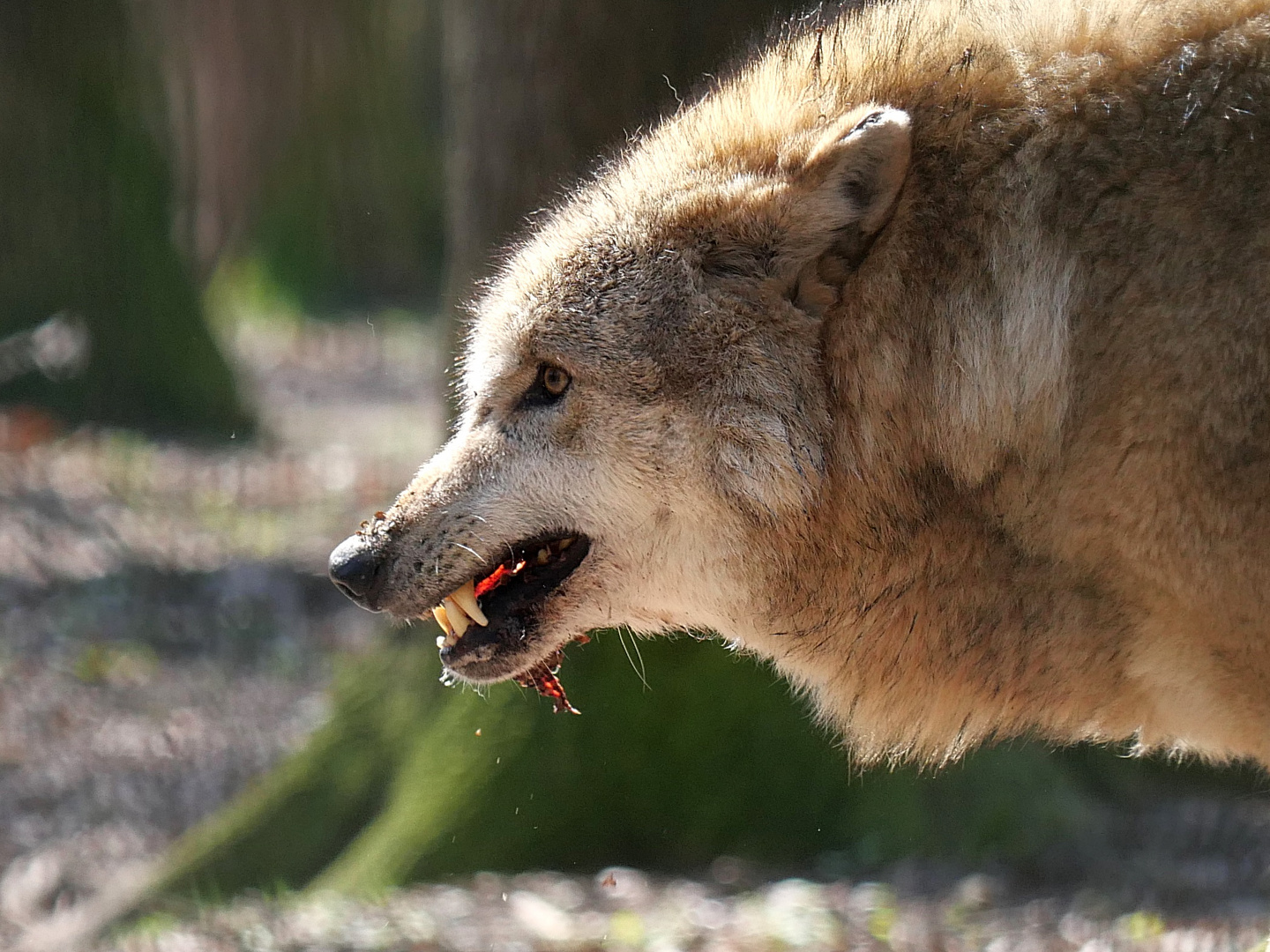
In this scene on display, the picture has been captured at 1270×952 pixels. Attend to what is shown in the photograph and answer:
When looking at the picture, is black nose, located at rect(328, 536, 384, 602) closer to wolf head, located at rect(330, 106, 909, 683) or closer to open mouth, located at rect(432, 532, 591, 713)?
wolf head, located at rect(330, 106, 909, 683)

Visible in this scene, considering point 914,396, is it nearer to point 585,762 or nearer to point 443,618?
point 443,618

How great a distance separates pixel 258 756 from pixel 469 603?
440 centimetres

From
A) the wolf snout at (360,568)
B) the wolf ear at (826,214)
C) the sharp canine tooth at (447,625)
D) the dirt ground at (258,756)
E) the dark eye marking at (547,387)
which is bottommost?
the dirt ground at (258,756)

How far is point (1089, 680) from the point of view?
9.86ft

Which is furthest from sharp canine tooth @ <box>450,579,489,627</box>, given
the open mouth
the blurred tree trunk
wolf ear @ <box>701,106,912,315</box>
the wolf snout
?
the blurred tree trunk

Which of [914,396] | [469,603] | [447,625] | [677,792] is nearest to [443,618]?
[447,625]

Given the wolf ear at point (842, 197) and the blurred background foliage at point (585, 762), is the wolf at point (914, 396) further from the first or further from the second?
the blurred background foliage at point (585, 762)

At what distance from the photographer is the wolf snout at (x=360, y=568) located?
129 inches

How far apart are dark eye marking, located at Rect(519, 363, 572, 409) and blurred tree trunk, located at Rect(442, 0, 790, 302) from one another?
1399 mm

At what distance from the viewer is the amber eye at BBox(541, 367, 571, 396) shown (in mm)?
3252

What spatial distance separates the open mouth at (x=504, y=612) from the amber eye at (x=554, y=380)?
1.21 feet

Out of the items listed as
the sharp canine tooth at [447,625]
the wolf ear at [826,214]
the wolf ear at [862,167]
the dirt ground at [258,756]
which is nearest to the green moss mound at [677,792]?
the dirt ground at [258,756]

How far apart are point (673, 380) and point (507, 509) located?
52cm

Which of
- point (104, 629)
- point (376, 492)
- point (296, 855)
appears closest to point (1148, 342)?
point (296, 855)
